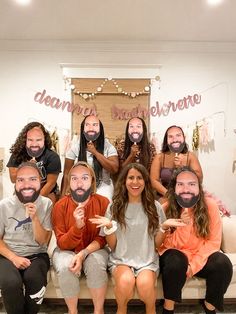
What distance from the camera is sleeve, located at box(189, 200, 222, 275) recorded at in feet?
6.91

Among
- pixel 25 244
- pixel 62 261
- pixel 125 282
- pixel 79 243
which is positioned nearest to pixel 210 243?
pixel 125 282

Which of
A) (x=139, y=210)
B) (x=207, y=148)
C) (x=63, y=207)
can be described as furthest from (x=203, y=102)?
(x=63, y=207)

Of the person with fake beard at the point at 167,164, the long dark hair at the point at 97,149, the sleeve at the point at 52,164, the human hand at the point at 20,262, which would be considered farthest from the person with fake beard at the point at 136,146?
the human hand at the point at 20,262

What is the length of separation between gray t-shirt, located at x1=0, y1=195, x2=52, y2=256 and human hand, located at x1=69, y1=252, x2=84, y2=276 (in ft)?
0.79

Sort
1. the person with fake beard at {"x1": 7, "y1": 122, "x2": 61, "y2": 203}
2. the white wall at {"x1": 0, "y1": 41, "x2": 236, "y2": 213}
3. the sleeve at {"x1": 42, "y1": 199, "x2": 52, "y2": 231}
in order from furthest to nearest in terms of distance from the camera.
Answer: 1. the white wall at {"x1": 0, "y1": 41, "x2": 236, "y2": 213}
2. the person with fake beard at {"x1": 7, "y1": 122, "x2": 61, "y2": 203}
3. the sleeve at {"x1": 42, "y1": 199, "x2": 52, "y2": 231}

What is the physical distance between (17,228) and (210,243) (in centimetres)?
117

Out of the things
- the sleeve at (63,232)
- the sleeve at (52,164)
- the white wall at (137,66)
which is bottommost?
the sleeve at (63,232)

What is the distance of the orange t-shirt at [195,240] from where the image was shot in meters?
2.16

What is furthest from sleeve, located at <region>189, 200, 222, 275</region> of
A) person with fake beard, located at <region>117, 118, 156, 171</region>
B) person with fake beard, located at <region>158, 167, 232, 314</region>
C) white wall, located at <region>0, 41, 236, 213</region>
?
white wall, located at <region>0, 41, 236, 213</region>

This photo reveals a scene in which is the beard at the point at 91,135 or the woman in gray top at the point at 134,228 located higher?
the beard at the point at 91,135

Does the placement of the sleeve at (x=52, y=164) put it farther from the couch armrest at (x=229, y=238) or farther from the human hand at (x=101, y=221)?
Answer: the couch armrest at (x=229, y=238)

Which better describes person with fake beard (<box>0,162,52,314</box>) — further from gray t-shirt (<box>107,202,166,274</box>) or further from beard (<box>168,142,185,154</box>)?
beard (<box>168,142,185,154</box>)

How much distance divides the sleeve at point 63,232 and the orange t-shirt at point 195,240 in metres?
0.54

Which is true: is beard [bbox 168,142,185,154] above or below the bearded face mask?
below
